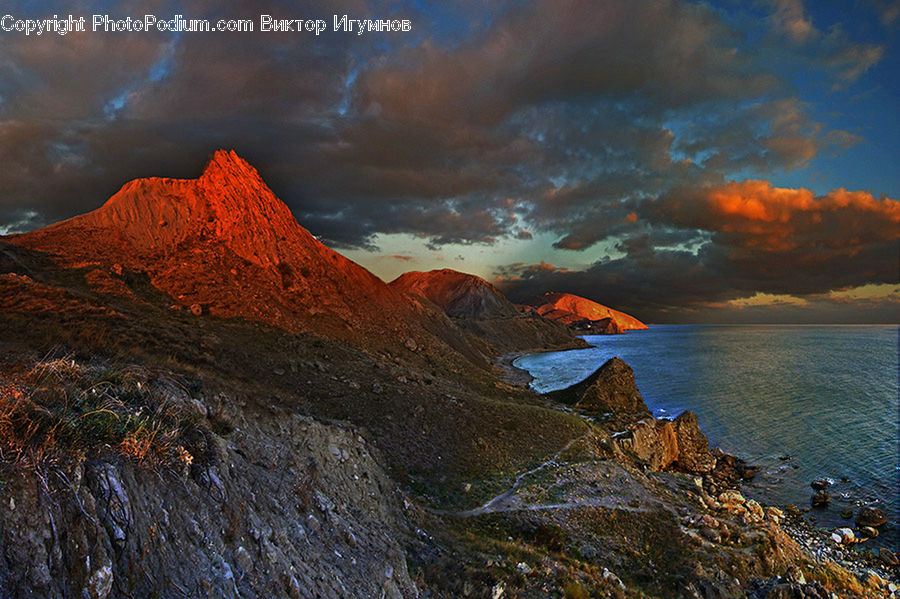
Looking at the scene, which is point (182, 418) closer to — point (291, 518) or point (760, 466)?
point (291, 518)

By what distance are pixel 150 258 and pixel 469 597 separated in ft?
146

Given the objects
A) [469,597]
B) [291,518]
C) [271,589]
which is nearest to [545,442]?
[469,597]

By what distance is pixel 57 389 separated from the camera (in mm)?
7113

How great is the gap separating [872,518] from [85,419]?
3752cm

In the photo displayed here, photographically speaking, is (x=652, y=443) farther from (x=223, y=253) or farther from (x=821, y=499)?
(x=223, y=253)

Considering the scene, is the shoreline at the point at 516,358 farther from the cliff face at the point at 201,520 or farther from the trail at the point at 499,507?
the cliff face at the point at 201,520

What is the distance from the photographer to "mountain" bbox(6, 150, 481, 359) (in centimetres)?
3731

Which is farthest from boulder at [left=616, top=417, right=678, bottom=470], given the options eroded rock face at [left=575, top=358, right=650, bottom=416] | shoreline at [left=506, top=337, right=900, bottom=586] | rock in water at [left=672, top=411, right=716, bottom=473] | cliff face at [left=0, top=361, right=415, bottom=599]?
cliff face at [left=0, top=361, right=415, bottom=599]

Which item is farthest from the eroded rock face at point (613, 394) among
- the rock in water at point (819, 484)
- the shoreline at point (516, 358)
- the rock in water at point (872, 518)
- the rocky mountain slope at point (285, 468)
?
the shoreline at point (516, 358)

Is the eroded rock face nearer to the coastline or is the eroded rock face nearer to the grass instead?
the coastline

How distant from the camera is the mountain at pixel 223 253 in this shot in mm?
37312

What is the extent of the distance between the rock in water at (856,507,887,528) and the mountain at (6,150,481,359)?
42.2 meters

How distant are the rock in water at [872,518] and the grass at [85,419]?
→ 35.6 m

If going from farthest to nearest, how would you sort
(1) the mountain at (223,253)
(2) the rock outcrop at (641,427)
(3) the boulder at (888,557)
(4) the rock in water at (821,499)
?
1. (1) the mountain at (223,253)
2. (2) the rock outcrop at (641,427)
3. (4) the rock in water at (821,499)
4. (3) the boulder at (888,557)
